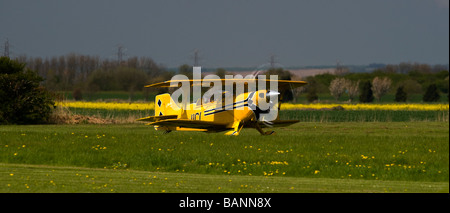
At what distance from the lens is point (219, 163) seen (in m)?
20.5

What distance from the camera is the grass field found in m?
14.9

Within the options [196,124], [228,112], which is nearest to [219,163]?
[228,112]

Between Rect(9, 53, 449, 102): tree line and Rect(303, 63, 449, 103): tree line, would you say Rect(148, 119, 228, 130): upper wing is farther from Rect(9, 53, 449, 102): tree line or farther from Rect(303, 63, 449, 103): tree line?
Rect(303, 63, 449, 103): tree line

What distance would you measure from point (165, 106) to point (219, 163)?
1292cm

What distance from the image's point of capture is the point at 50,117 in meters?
39.0

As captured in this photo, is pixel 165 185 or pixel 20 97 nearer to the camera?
pixel 165 185

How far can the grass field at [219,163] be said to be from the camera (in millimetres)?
14891

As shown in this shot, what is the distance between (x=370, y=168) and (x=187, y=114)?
1329 centimetres

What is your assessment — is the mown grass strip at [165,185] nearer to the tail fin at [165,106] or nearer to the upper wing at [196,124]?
the upper wing at [196,124]

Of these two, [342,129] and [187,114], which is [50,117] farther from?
[342,129]

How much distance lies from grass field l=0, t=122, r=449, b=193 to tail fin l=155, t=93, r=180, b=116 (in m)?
6.42

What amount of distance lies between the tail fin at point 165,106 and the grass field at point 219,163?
6.42 meters

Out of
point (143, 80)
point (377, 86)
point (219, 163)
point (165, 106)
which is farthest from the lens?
point (377, 86)

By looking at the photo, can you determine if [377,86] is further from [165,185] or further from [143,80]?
[165,185]
